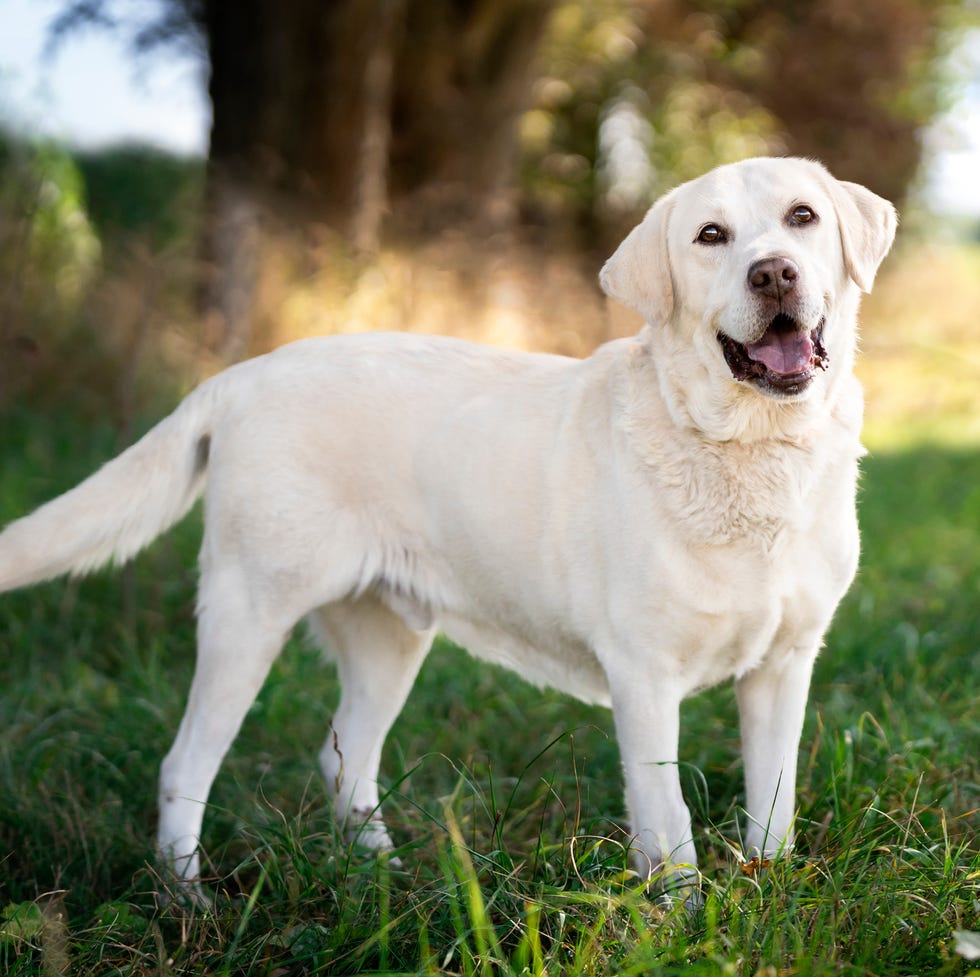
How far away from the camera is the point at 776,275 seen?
2.30 meters


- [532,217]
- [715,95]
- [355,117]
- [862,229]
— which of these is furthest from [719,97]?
[862,229]

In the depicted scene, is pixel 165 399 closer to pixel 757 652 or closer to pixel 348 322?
pixel 348 322

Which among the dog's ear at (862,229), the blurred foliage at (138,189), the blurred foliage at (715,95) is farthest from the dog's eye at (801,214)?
the blurred foliage at (715,95)

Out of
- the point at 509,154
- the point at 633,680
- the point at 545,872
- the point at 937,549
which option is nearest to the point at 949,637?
the point at 937,549

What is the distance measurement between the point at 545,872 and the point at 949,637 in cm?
234

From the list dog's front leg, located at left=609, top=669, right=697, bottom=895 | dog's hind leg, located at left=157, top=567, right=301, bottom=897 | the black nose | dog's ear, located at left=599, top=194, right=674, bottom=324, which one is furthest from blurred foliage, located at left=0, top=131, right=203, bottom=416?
the black nose

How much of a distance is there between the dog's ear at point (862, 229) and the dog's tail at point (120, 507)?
1.66 metres

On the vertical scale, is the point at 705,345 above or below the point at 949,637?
above

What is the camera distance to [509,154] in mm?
9859

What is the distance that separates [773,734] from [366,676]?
3.88ft

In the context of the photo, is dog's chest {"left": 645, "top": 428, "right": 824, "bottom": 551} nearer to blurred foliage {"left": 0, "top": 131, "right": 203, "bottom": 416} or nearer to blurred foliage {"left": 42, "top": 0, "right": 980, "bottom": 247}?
blurred foliage {"left": 0, "top": 131, "right": 203, "bottom": 416}

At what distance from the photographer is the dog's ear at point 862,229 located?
8.31 ft

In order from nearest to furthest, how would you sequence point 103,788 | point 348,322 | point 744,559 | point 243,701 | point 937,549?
point 744,559, point 243,701, point 103,788, point 937,549, point 348,322

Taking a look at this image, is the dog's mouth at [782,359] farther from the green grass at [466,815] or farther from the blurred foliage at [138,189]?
the blurred foliage at [138,189]
